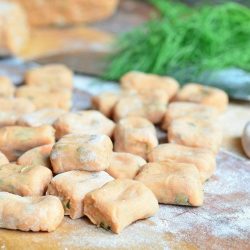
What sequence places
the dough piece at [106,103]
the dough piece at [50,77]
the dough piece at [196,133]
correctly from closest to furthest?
the dough piece at [196,133] → the dough piece at [106,103] → the dough piece at [50,77]

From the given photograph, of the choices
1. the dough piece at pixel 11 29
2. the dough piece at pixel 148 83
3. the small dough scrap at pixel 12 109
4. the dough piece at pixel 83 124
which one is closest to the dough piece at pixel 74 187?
the dough piece at pixel 83 124

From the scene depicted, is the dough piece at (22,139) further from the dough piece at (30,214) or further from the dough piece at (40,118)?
the dough piece at (30,214)

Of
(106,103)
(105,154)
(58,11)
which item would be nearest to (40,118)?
(106,103)

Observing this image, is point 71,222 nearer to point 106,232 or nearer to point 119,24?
point 106,232

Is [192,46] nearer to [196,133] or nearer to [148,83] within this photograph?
[148,83]

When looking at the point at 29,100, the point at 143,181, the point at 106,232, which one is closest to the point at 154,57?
the point at 29,100

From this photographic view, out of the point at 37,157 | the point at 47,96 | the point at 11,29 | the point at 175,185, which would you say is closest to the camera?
the point at 175,185

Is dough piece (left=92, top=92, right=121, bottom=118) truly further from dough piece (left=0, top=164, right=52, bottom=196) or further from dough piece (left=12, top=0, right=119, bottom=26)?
dough piece (left=12, top=0, right=119, bottom=26)
